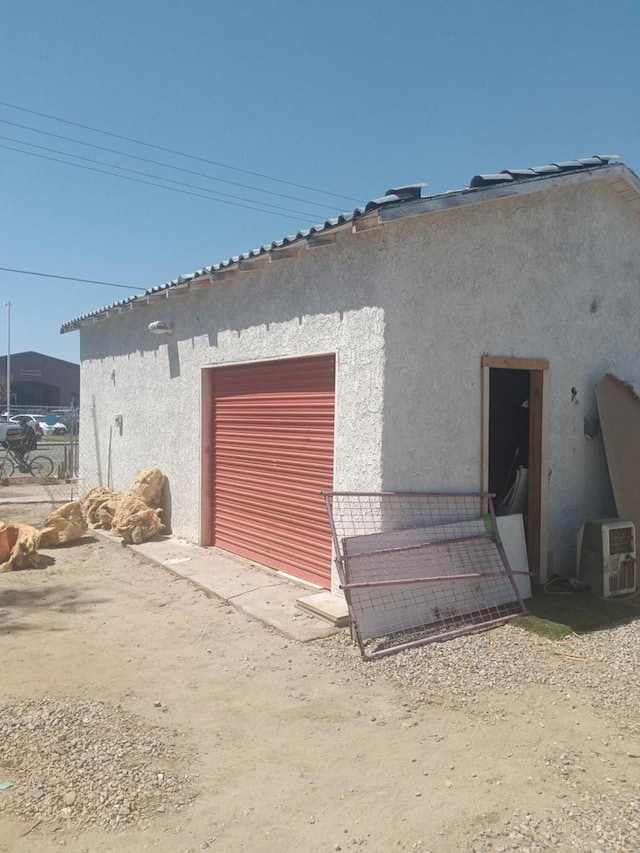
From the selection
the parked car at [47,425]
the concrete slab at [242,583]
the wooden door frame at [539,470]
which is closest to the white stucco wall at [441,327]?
the wooden door frame at [539,470]

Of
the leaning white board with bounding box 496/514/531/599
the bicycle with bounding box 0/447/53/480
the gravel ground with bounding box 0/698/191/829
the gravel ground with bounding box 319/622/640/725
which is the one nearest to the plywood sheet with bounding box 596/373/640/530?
the leaning white board with bounding box 496/514/531/599

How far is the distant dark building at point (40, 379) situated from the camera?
55000mm

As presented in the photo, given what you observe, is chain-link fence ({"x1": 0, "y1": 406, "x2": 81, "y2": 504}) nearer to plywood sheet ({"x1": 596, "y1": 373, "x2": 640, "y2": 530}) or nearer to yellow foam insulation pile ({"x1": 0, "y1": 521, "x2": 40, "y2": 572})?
yellow foam insulation pile ({"x1": 0, "y1": 521, "x2": 40, "y2": 572})

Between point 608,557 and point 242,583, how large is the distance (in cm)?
372

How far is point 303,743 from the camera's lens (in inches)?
155

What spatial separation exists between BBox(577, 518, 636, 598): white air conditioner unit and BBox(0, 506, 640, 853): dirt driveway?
3.15ft

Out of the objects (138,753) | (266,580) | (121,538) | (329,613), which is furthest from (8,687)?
(121,538)

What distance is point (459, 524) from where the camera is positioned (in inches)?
249

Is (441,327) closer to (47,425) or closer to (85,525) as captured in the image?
(85,525)

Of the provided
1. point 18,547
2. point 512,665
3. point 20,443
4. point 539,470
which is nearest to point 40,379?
point 20,443

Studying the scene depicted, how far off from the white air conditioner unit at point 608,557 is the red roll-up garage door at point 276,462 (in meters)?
2.64

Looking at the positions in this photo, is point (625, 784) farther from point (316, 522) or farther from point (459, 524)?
point (316, 522)

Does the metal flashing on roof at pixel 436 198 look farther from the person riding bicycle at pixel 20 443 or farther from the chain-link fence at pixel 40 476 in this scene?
the person riding bicycle at pixel 20 443

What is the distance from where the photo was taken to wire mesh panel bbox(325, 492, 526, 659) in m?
5.47
